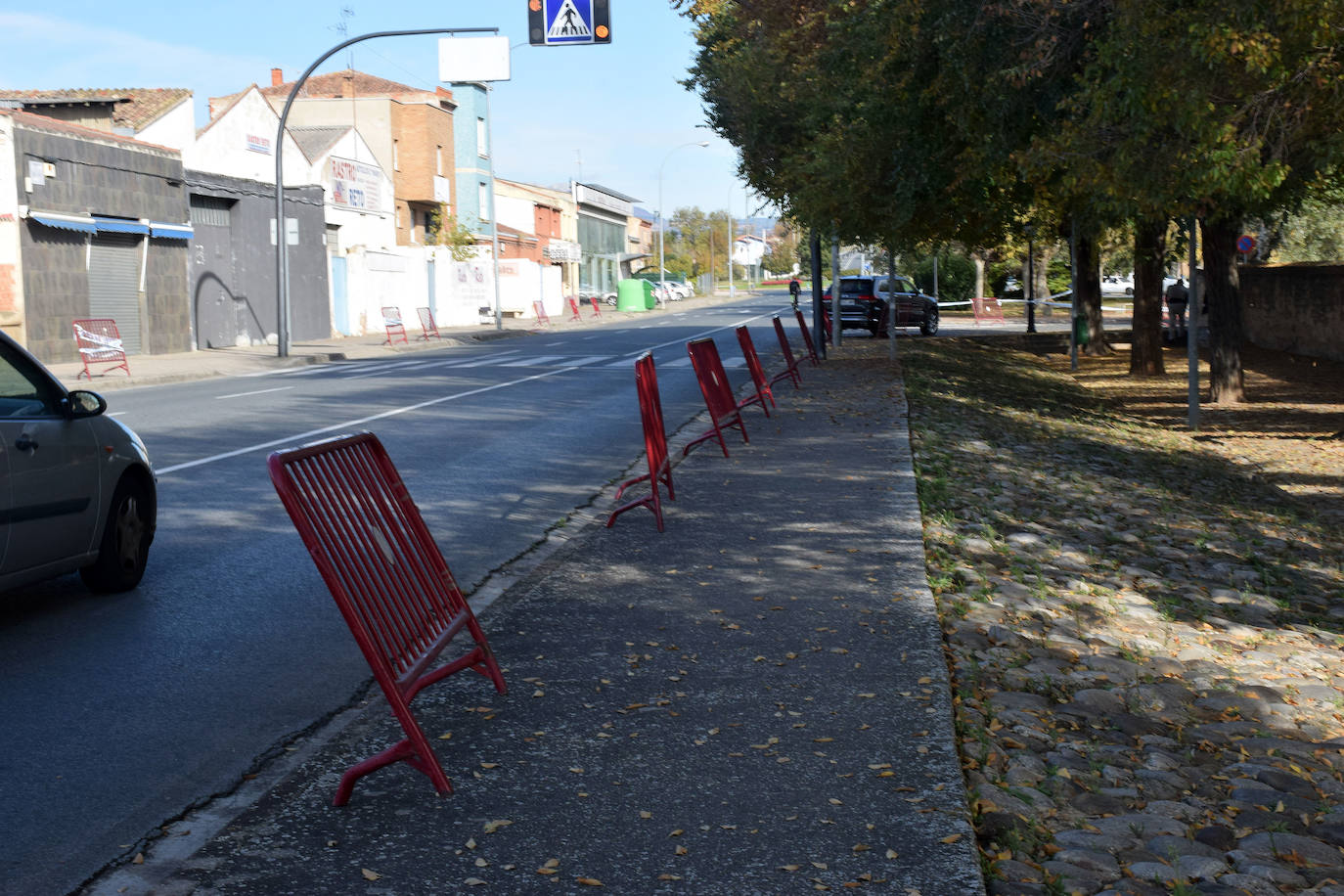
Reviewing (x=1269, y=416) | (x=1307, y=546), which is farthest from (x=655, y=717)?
(x=1269, y=416)

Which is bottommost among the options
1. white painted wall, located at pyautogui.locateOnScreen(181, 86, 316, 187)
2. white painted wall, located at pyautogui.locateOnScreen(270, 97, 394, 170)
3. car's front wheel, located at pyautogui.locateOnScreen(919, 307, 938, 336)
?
car's front wheel, located at pyautogui.locateOnScreen(919, 307, 938, 336)

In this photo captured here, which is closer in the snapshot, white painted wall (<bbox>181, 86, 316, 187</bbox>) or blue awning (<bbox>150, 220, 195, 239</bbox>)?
blue awning (<bbox>150, 220, 195, 239</bbox>)

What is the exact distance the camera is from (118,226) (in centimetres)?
2880

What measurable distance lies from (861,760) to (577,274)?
295 ft

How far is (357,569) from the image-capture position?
13.8 feet

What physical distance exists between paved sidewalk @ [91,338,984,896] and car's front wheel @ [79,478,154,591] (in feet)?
3.09

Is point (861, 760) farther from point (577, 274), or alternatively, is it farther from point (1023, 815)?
point (577, 274)

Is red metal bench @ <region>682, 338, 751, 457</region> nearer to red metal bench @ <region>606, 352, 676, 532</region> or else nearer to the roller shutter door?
red metal bench @ <region>606, 352, 676, 532</region>

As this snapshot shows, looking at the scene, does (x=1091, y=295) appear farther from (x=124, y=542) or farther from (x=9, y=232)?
(x=124, y=542)

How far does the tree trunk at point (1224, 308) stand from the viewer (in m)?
19.5

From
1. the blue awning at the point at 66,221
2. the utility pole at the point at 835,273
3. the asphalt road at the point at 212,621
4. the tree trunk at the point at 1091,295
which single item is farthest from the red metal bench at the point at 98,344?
the tree trunk at the point at 1091,295

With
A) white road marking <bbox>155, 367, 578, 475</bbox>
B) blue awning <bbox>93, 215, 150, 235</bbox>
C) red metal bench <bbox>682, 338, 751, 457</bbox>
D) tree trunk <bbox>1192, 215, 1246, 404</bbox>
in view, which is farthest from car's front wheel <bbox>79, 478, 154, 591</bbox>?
blue awning <bbox>93, 215, 150, 235</bbox>

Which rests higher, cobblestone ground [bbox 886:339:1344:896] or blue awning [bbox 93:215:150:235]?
blue awning [bbox 93:215:150:235]

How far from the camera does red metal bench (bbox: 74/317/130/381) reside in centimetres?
2314
